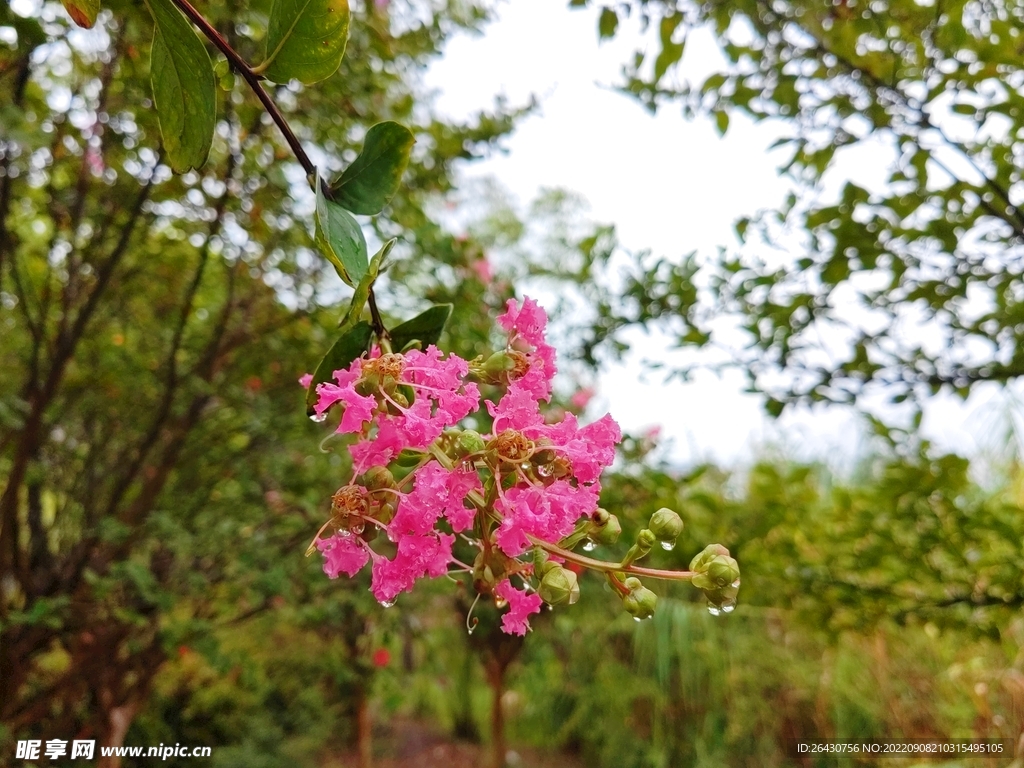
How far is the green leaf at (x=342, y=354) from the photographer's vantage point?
0.26m

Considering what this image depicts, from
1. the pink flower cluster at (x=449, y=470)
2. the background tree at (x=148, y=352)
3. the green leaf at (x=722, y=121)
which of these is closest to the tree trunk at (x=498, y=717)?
the background tree at (x=148, y=352)

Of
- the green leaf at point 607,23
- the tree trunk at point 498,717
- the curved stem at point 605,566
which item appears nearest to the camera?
the curved stem at point 605,566

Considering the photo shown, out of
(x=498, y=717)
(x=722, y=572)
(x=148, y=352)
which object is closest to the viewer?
(x=722, y=572)

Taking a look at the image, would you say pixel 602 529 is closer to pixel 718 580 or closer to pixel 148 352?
pixel 718 580

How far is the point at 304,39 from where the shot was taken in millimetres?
243

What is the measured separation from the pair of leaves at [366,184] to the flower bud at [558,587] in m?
0.13

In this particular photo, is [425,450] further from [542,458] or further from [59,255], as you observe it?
[59,255]

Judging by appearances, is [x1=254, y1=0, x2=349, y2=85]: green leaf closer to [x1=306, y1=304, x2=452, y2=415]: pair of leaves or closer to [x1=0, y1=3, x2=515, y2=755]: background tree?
[x1=306, y1=304, x2=452, y2=415]: pair of leaves

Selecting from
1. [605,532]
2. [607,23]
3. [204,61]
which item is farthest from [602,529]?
[607,23]

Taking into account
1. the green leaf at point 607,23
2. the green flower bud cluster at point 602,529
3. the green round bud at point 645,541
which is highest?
the green leaf at point 607,23

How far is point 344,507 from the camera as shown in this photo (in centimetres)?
24

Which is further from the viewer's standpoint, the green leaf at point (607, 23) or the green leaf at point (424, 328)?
the green leaf at point (607, 23)

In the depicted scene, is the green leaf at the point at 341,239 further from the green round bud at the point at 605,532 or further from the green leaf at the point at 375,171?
the green round bud at the point at 605,532

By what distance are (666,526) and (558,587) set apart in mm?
49
